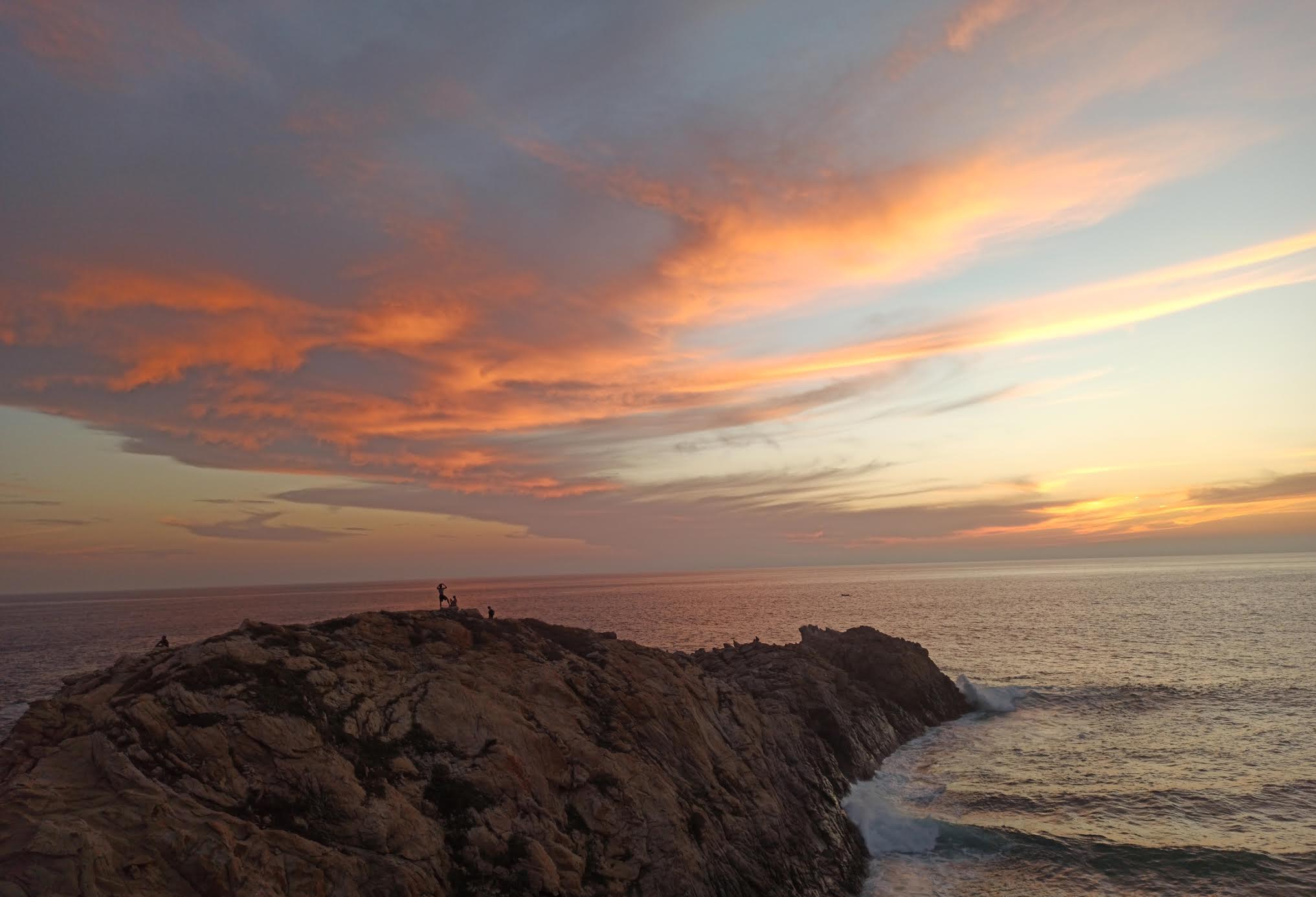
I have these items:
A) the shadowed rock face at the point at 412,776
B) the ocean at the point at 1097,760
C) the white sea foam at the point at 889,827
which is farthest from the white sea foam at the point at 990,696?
the shadowed rock face at the point at 412,776

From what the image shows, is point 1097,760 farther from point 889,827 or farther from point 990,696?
point 889,827

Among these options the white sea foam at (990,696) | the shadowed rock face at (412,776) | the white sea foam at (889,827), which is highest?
the shadowed rock face at (412,776)

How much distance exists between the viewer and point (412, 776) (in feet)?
62.6

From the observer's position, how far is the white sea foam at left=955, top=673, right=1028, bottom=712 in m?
55.4

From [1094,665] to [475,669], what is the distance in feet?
233

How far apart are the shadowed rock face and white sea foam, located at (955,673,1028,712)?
95.8ft

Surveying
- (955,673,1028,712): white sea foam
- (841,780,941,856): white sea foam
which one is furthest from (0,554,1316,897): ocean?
(955,673,1028,712): white sea foam

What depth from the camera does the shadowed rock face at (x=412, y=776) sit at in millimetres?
13625

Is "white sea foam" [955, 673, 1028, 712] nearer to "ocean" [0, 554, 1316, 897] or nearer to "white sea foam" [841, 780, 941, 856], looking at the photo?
"ocean" [0, 554, 1316, 897]

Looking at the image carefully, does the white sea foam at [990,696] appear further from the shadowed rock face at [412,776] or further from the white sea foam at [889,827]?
the shadowed rock face at [412,776]

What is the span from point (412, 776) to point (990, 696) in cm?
5141

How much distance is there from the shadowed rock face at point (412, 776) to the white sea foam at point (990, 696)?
95.8ft

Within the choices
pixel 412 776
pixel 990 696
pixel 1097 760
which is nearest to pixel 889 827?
pixel 1097 760

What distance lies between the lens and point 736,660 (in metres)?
48.0
